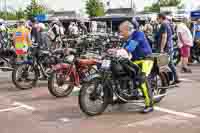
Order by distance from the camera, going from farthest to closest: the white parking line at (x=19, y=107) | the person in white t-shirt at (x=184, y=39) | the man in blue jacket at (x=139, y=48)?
the person in white t-shirt at (x=184, y=39)
the white parking line at (x=19, y=107)
the man in blue jacket at (x=139, y=48)

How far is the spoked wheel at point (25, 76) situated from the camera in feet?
34.9

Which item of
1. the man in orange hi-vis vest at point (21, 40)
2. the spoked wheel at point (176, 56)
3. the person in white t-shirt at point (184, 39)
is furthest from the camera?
the spoked wheel at point (176, 56)

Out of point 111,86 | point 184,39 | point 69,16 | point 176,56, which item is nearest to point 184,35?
point 184,39

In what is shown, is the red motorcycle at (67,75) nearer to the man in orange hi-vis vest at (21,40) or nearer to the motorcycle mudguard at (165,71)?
the motorcycle mudguard at (165,71)

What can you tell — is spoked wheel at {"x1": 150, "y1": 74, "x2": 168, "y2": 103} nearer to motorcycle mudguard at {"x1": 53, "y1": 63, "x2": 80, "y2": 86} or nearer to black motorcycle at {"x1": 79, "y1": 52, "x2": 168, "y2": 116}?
black motorcycle at {"x1": 79, "y1": 52, "x2": 168, "y2": 116}

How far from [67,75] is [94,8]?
48122 mm

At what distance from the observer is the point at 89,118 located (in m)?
7.52

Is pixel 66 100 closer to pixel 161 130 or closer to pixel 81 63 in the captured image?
pixel 81 63

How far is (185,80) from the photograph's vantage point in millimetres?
11859

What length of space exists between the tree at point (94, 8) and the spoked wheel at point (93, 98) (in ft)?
161

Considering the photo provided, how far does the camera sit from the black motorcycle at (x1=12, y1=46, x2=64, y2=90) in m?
10.7

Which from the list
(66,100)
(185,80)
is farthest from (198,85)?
(66,100)

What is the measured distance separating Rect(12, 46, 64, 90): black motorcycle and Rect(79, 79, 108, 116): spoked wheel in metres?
2.98

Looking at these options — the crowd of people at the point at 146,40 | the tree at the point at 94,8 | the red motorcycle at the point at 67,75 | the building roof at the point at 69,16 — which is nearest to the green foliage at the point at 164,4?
the tree at the point at 94,8
